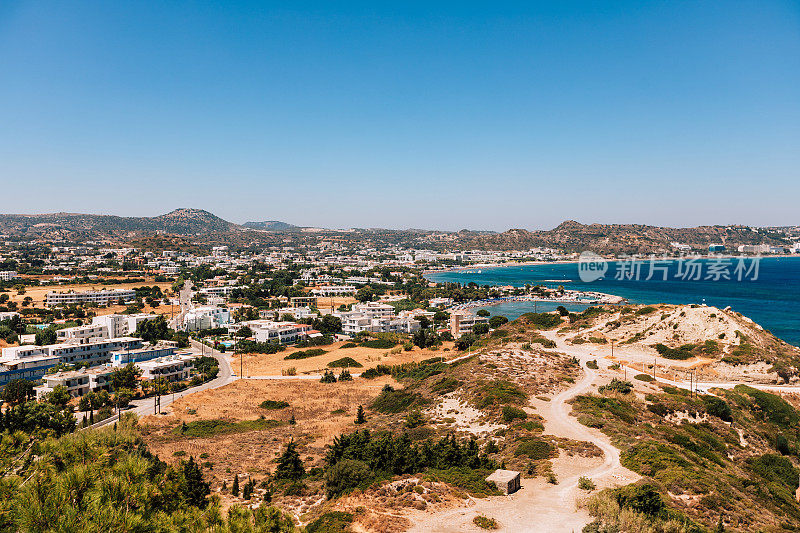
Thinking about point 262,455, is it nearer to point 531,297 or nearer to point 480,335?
point 480,335

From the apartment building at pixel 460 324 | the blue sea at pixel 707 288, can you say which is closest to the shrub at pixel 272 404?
the apartment building at pixel 460 324

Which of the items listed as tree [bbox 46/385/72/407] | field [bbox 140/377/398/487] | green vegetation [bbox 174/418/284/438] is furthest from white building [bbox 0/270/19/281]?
green vegetation [bbox 174/418/284/438]

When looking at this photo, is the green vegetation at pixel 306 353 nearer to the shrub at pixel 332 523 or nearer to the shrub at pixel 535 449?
the shrub at pixel 535 449

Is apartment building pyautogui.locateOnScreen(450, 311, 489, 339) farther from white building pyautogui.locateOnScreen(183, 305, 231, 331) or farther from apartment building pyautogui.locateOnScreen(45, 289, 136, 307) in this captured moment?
apartment building pyautogui.locateOnScreen(45, 289, 136, 307)

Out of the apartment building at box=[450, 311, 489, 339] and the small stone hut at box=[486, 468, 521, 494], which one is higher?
the small stone hut at box=[486, 468, 521, 494]

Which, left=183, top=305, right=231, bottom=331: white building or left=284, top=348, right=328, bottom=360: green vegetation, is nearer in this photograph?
left=284, top=348, right=328, bottom=360: green vegetation

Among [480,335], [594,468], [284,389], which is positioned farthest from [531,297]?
[594,468]

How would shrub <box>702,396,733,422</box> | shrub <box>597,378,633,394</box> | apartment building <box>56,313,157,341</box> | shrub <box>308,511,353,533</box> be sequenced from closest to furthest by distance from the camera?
1. shrub <box>308,511,353,533</box>
2. shrub <box>702,396,733,422</box>
3. shrub <box>597,378,633,394</box>
4. apartment building <box>56,313,157,341</box>
